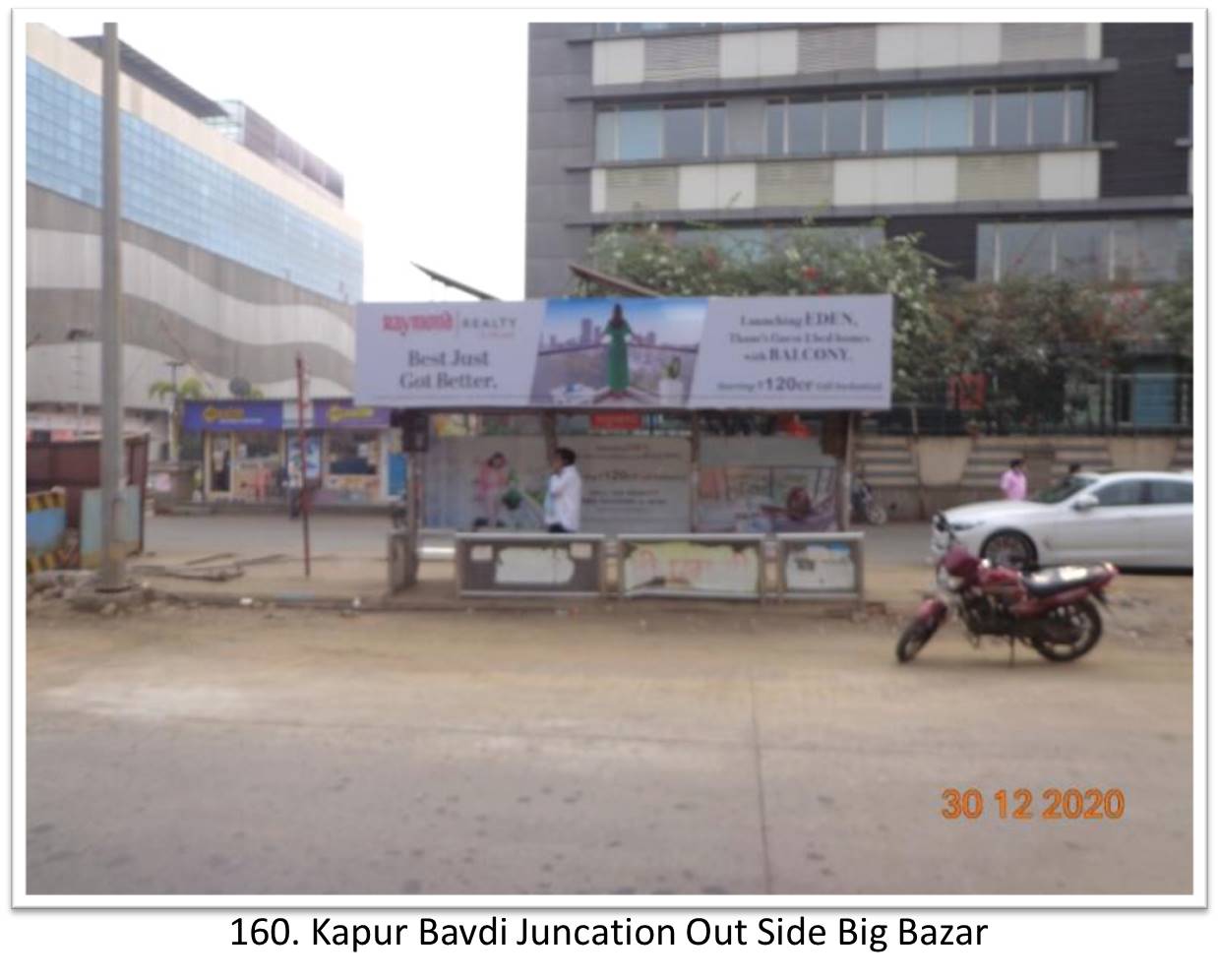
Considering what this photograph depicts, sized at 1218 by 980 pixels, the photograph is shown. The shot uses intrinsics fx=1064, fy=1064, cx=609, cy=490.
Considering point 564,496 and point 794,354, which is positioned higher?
point 794,354

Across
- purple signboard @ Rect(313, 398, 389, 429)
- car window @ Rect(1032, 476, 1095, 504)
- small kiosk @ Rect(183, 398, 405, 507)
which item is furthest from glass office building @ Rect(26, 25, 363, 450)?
car window @ Rect(1032, 476, 1095, 504)

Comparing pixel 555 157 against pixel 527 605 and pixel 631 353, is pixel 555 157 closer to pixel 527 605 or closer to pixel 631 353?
pixel 631 353

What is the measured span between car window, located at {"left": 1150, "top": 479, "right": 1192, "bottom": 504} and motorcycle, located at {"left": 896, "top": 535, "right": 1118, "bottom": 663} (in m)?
7.09

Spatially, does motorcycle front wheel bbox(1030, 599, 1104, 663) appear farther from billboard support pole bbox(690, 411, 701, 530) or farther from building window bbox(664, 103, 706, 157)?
building window bbox(664, 103, 706, 157)

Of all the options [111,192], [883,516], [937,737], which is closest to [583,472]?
[111,192]

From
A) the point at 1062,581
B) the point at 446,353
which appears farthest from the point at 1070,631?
the point at 446,353

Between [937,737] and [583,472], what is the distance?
21.4 feet

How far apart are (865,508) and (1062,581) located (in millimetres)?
16777

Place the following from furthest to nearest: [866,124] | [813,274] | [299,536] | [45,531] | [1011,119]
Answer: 1. [866,124]
2. [1011,119]
3. [813,274]
4. [299,536]
5. [45,531]

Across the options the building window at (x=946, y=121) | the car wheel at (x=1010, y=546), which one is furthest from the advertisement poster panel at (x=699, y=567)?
the building window at (x=946, y=121)

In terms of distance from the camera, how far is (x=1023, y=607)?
26.3ft

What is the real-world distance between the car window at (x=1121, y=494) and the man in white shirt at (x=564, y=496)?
767 cm

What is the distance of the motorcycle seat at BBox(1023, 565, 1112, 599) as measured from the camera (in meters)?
8.00

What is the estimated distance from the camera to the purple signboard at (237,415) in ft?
92.7
